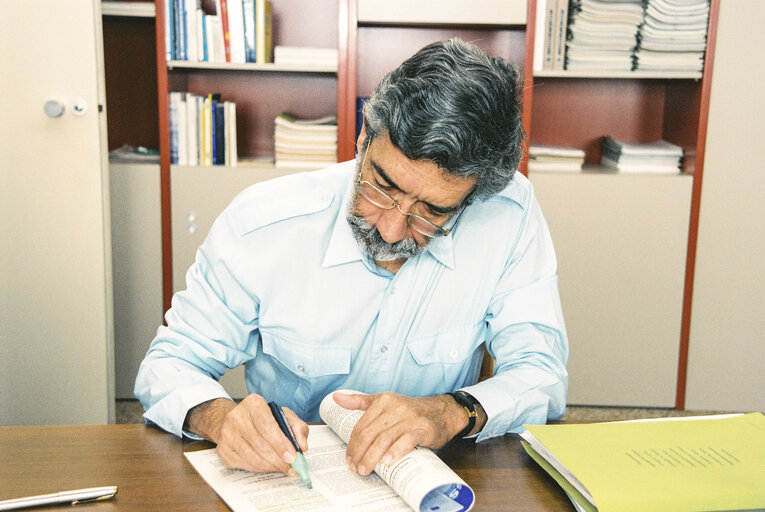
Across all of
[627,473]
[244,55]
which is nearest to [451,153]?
[627,473]

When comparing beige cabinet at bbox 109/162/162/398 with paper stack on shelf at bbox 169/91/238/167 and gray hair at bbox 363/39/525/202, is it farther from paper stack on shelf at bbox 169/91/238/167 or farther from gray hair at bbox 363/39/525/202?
gray hair at bbox 363/39/525/202

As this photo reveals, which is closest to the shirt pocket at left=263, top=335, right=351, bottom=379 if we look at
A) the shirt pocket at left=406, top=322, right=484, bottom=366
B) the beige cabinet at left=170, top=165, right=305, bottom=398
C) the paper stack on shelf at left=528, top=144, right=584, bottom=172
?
the shirt pocket at left=406, top=322, right=484, bottom=366

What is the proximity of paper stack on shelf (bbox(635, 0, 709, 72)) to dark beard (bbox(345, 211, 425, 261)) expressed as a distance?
1.87 meters

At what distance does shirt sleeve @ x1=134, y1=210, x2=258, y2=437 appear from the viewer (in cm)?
119

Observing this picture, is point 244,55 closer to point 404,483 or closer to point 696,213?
point 696,213

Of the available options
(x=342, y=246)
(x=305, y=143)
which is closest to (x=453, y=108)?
(x=342, y=246)

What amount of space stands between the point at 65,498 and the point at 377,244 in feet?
2.06

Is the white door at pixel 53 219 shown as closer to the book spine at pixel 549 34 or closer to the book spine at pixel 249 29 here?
the book spine at pixel 249 29

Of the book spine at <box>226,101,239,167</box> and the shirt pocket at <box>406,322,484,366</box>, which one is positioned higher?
the book spine at <box>226,101,239,167</box>

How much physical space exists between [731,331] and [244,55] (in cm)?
215

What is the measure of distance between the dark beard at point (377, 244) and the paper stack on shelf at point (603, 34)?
5.85ft

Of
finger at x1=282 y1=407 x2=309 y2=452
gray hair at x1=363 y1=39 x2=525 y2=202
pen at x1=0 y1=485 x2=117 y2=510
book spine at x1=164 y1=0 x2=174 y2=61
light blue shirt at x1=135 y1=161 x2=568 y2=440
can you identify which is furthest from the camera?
book spine at x1=164 y1=0 x2=174 y2=61

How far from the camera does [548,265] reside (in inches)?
55.6

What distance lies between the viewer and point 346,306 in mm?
1356
